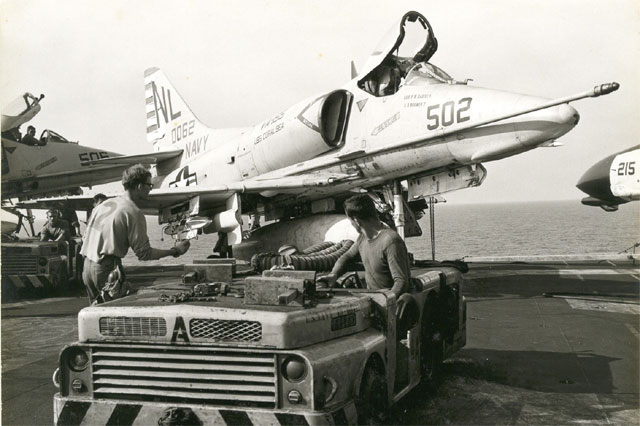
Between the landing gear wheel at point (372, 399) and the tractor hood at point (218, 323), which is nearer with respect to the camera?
the tractor hood at point (218, 323)

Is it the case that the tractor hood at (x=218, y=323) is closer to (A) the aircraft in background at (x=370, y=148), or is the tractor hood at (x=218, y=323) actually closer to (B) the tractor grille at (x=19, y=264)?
(A) the aircraft in background at (x=370, y=148)

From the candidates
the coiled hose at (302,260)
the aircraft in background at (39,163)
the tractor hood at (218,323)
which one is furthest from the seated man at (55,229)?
the tractor hood at (218,323)

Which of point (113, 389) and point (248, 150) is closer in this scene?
point (113, 389)

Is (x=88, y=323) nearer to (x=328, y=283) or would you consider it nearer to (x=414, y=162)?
(x=328, y=283)

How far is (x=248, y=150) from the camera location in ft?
43.2

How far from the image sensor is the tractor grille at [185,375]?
3.38 m

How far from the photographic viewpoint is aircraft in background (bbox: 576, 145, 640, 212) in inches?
771

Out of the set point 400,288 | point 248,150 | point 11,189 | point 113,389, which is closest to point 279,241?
point 248,150

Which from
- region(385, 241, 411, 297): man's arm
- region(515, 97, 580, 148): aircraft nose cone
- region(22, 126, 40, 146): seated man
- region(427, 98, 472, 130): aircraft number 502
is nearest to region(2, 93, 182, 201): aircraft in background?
region(22, 126, 40, 146): seated man

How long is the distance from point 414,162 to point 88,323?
7639 millimetres

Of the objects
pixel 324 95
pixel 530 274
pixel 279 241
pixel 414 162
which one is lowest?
pixel 530 274

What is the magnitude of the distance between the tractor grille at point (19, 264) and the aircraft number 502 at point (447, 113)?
9118 millimetres

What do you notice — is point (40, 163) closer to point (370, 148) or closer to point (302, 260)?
point (370, 148)

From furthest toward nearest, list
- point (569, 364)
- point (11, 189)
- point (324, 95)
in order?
point (11, 189) → point (324, 95) → point (569, 364)
